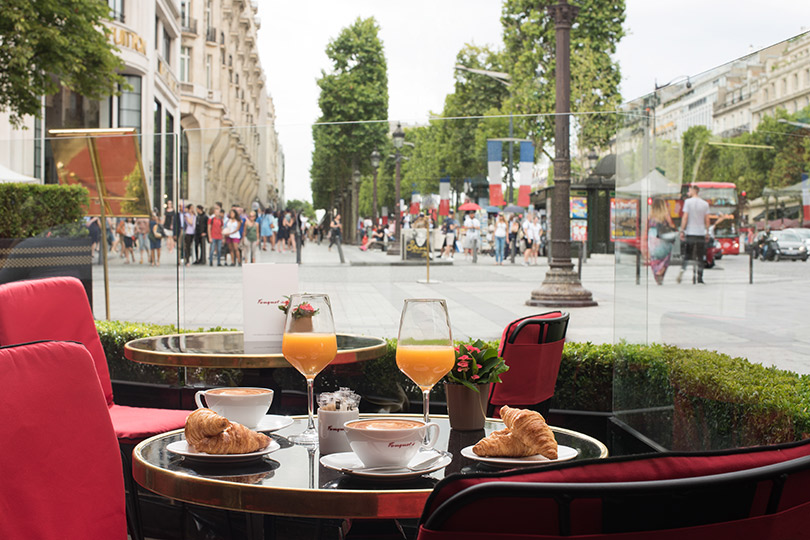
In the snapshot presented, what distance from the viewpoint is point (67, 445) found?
1.91m

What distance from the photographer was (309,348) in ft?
7.18

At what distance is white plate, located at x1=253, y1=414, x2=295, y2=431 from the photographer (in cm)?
224

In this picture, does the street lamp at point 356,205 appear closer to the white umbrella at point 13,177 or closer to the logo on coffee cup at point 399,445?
the white umbrella at point 13,177

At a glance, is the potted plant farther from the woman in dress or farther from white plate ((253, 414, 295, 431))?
the woman in dress

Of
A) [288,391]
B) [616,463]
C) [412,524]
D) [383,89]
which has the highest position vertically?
[383,89]

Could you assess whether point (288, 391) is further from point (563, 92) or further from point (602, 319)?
point (563, 92)

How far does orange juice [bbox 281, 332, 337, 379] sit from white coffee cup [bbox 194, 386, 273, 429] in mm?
141

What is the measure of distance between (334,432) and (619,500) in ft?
3.82

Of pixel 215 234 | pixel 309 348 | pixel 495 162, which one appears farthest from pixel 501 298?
pixel 309 348

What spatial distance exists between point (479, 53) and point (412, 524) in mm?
43780

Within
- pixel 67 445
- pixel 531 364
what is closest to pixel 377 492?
pixel 67 445

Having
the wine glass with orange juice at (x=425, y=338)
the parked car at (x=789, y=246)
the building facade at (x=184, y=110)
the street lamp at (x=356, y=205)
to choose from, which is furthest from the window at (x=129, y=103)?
the wine glass with orange juice at (x=425, y=338)

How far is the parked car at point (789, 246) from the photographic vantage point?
3545mm

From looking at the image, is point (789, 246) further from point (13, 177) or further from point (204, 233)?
point (13, 177)
